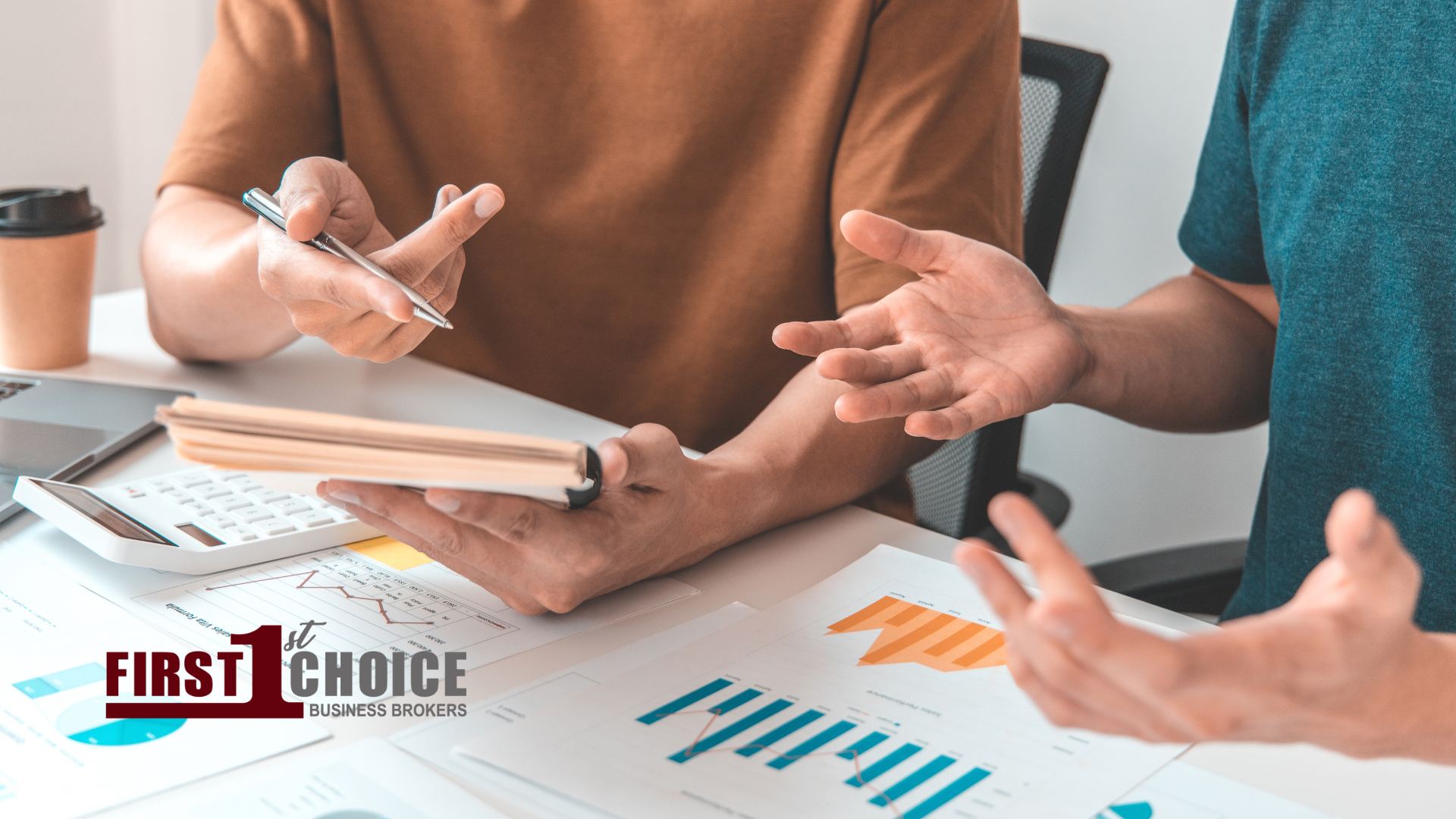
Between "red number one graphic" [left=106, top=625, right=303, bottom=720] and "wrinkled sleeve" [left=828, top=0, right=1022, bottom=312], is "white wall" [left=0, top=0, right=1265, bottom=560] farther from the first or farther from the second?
"red number one graphic" [left=106, top=625, right=303, bottom=720]

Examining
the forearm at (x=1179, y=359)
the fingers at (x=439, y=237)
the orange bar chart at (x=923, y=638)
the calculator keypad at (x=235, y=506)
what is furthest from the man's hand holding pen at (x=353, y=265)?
the forearm at (x=1179, y=359)

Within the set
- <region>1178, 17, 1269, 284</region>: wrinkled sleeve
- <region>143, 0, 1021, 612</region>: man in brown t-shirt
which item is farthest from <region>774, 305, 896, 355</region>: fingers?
<region>1178, 17, 1269, 284</region>: wrinkled sleeve

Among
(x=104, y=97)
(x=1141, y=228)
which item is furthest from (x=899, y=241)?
(x=104, y=97)

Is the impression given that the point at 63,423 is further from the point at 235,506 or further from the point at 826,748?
the point at 826,748

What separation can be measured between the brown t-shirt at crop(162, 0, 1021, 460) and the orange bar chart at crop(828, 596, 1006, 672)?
0.38m

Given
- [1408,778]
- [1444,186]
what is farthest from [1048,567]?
[1444,186]

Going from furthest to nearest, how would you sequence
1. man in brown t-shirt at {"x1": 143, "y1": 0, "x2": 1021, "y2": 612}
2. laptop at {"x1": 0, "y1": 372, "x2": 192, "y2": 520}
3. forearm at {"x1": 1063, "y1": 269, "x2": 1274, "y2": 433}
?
man in brown t-shirt at {"x1": 143, "y1": 0, "x2": 1021, "y2": 612}
forearm at {"x1": 1063, "y1": 269, "x2": 1274, "y2": 433}
laptop at {"x1": 0, "y1": 372, "x2": 192, "y2": 520}

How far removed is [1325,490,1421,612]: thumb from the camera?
335mm

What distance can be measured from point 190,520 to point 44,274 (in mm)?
438

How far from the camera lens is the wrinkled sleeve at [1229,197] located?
97cm

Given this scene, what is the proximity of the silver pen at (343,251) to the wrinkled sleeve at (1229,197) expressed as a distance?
72 cm

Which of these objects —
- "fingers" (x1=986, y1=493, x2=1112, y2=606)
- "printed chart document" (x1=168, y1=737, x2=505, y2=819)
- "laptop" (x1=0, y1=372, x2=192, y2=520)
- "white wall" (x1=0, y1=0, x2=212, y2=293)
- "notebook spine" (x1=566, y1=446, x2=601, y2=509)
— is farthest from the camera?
"white wall" (x1=0, y1=0, x2=212, y2=293)

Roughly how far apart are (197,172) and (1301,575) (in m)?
1.05

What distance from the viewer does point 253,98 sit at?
1.02 metres
